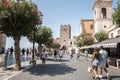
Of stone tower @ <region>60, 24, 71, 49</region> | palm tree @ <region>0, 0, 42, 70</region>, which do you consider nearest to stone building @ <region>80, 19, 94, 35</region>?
stone tower @ <region>60, 24, 71, 49</region>

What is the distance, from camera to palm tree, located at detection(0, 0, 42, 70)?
56.5ft

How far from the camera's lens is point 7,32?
18.5 metres

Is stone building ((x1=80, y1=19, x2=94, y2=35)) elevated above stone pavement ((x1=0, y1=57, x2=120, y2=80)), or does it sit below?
above

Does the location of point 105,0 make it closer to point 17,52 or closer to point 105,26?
point 105,26

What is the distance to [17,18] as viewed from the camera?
695 inches

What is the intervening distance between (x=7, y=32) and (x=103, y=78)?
841 cm

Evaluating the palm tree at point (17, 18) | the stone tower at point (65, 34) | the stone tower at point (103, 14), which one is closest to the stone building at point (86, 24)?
the stone tower at point (103, 14)

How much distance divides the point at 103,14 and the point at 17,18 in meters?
56.1

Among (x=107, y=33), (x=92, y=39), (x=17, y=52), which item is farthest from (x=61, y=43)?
(x=17, y=52)

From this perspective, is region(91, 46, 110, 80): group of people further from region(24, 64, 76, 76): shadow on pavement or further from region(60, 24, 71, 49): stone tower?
region(60, 24, 71, 49): stone tower

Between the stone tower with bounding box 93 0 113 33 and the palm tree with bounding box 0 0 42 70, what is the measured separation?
50.9 m

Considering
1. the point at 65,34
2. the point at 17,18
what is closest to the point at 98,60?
the point at 17,18

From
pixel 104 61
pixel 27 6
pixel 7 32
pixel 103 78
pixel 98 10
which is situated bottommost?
pixel 103 78

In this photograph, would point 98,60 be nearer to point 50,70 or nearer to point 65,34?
point 50,70
